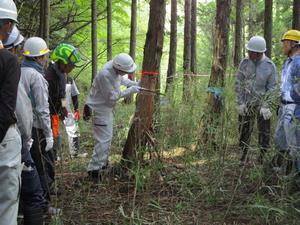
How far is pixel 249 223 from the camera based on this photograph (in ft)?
12.4

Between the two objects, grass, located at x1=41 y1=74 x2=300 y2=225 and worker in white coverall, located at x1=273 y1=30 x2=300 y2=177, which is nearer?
grass, located at x1=41 y1=74 x2=300 y2=225

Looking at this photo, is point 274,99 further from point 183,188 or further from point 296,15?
point 296,15

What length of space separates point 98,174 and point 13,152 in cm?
247

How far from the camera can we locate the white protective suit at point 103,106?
5548 mm

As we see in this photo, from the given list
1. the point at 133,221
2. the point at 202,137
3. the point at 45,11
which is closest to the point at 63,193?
the point at 133,221

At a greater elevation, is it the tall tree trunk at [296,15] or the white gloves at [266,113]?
the tall tree trunk at [296,15]

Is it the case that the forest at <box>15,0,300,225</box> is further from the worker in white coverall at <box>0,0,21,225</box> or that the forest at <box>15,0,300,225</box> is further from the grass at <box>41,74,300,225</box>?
the worker in white coverall at <box>0,0,21,225</box>

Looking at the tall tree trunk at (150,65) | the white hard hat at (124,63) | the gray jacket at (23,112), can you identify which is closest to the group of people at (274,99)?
the tall tree trunk at (150,65)

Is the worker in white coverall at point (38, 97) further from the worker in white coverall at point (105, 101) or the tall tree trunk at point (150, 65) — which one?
the tall tree trunk at point (150, 65)

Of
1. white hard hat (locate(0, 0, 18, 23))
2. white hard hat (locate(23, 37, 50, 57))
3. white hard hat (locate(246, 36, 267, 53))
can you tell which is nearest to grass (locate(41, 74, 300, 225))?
white hard hat (locate(246, 36, 267, 53))

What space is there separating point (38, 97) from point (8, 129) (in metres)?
1.35

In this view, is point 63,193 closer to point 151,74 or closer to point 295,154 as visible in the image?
point 151,74

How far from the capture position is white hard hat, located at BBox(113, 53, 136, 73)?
5.45m

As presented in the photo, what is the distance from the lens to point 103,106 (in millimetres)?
5672
